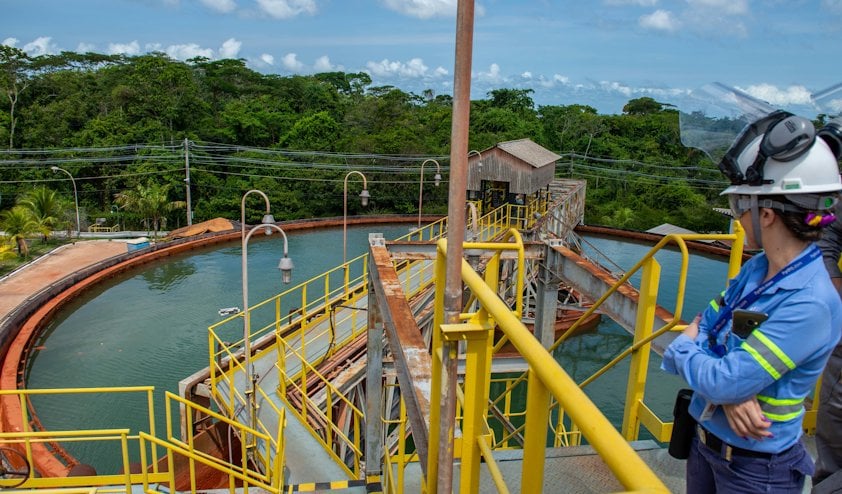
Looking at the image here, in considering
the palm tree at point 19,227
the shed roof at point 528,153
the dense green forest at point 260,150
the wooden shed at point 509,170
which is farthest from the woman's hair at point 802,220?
the dense green forest at point 260,150

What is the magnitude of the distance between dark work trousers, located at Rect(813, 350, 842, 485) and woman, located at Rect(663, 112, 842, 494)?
0.54 metres

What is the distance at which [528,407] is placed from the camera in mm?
1481

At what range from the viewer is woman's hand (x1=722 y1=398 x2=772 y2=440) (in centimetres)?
166

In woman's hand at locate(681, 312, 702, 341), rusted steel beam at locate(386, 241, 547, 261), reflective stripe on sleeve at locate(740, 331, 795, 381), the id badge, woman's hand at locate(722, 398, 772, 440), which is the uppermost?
reflective stripe on sleeve at locate(740, 331, 795, 381)

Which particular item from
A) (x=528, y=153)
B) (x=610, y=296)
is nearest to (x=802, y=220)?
(x=610, y=296)

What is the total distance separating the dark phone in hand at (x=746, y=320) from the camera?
1625mm

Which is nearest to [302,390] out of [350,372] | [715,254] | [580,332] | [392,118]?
[350,372]

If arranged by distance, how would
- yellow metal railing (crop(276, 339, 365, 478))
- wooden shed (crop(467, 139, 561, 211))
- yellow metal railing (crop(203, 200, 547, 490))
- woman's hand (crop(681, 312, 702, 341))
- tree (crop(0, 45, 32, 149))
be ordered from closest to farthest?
woman's hand (crop(681, 312, 702, 341)), yellow metal railing (crop(276, 339, 365, 478)), yellow metal railing (crop(203, 200, 547, 490)), wooden shed (crop(467, 139, 561, 211)), tree (crop(0, 45, 32, 149))

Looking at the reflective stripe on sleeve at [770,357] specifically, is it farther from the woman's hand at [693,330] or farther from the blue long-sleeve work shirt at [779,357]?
the woman's hand at [693,330]

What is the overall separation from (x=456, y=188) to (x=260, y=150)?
118 ft

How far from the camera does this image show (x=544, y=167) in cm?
2020

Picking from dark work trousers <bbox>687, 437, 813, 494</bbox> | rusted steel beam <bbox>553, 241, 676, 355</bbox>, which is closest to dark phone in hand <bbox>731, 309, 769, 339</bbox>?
dark work trousers <bbox>687, 437, 813, 494</bbox>

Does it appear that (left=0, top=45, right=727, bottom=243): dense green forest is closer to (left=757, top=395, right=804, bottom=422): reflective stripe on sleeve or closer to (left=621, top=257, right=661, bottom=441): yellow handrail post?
(left=621, top=257, right=661, bottom=441): yellow handrail post

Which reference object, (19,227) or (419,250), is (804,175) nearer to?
(419,250)
